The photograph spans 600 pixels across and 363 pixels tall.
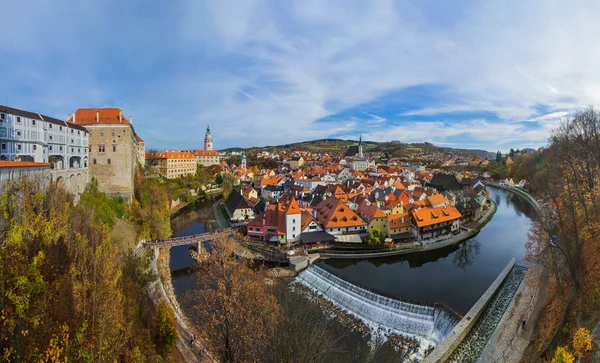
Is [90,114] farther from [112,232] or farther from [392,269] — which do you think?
[392,269]

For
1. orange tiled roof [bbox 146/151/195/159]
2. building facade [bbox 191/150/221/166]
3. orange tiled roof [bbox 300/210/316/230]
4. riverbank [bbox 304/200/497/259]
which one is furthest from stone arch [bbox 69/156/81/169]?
building facade [bbox 191/150/221/166]

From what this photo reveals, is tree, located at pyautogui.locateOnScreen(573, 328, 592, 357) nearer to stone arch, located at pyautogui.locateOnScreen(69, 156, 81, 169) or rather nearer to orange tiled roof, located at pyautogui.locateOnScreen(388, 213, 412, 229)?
orange tiled roof, located at pyautogui.locateOnScreen(388, 213, 412, 229)

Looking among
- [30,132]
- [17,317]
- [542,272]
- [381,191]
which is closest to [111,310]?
[17,317]

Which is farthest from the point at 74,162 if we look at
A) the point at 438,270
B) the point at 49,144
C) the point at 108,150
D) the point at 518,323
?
the point at 518,323

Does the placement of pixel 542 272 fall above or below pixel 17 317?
below

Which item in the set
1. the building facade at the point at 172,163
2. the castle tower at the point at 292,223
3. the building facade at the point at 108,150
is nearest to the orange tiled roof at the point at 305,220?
the castle tower at the point at 292,223

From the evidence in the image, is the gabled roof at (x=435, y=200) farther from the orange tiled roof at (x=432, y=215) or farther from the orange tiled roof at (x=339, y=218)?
the orange tiled roof at (x=339, y=218)
